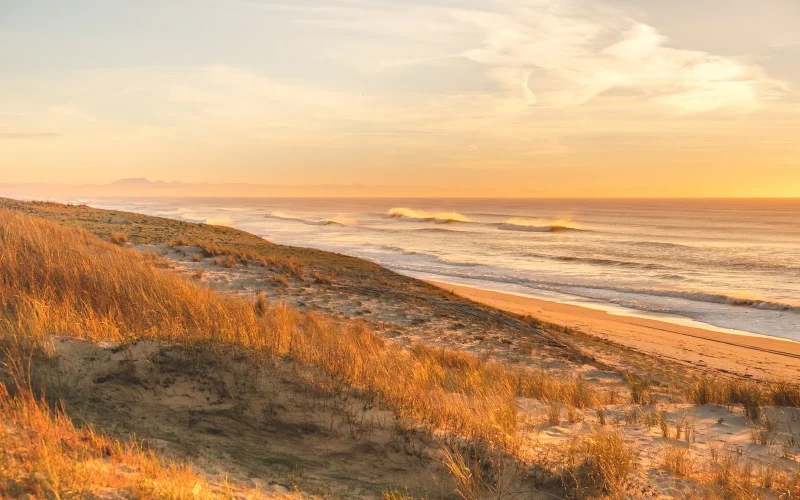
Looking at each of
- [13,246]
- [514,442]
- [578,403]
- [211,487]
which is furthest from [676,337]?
[13,246]

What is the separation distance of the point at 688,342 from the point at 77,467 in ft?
53.9

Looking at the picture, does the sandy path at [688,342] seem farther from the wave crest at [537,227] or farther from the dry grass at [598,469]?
the wave crest at [537,227]

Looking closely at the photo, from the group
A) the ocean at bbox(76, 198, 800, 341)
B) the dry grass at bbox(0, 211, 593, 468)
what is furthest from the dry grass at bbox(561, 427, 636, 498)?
the ocean at bbox(76, 198, 800, 341)

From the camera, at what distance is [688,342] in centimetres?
1524

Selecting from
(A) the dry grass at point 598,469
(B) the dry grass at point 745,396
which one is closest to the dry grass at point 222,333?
(A) the dry grass at point 598,469

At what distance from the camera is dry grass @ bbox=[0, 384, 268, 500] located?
2.98 m

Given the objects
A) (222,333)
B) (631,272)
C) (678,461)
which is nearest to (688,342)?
(678,461)

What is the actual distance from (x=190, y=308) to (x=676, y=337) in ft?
48.9

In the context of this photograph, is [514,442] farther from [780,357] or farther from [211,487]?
[780,357]

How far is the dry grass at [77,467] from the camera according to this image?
298 cm

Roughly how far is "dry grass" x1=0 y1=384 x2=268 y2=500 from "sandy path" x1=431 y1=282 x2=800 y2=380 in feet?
43.4

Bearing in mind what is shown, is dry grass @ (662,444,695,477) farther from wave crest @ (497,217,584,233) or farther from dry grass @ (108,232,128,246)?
wave crest @ (497,217,584,233)

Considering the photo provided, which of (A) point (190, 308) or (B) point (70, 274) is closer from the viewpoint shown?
(A) point (190, 308)

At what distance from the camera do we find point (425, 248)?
42.4 meters
